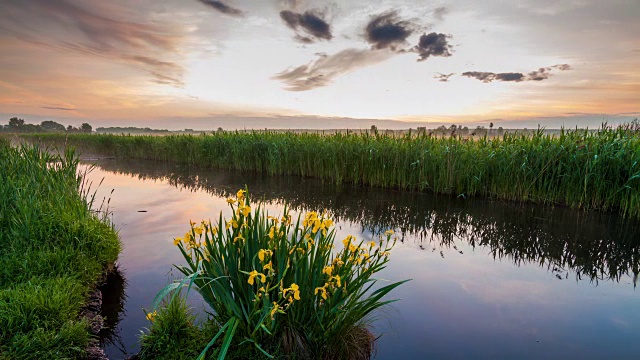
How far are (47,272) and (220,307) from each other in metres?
2.68

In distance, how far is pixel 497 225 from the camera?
729 cm

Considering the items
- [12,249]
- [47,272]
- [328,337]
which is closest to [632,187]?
[328,337]

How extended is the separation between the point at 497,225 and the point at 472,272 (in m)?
2.71

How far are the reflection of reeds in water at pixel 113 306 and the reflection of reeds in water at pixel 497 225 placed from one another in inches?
102

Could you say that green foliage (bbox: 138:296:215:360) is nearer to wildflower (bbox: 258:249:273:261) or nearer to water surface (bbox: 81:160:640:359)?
water surface (bbox: 81:160:640:359)

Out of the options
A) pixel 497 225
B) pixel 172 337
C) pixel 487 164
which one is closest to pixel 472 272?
pixel 497 225

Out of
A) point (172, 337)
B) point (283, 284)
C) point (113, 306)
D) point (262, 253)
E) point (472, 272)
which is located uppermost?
point (262, 253)

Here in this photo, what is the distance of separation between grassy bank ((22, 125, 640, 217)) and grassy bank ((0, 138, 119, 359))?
259cm

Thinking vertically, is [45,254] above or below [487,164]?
below

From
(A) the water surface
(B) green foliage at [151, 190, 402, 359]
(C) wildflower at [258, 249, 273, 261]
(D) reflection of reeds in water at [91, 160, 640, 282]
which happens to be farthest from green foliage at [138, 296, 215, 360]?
(D) reflection of reeds in water at [91, 160, 640, 282]

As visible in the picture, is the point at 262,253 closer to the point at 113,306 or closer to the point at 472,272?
the point at 113,306

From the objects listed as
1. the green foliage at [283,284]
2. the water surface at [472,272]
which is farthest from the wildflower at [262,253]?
the water surface at [472,272]

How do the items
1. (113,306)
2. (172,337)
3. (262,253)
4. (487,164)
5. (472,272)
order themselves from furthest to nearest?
(487,164), (472,272), (113,306), (172,337), (262,253)

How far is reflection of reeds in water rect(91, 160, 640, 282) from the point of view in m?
5.59
